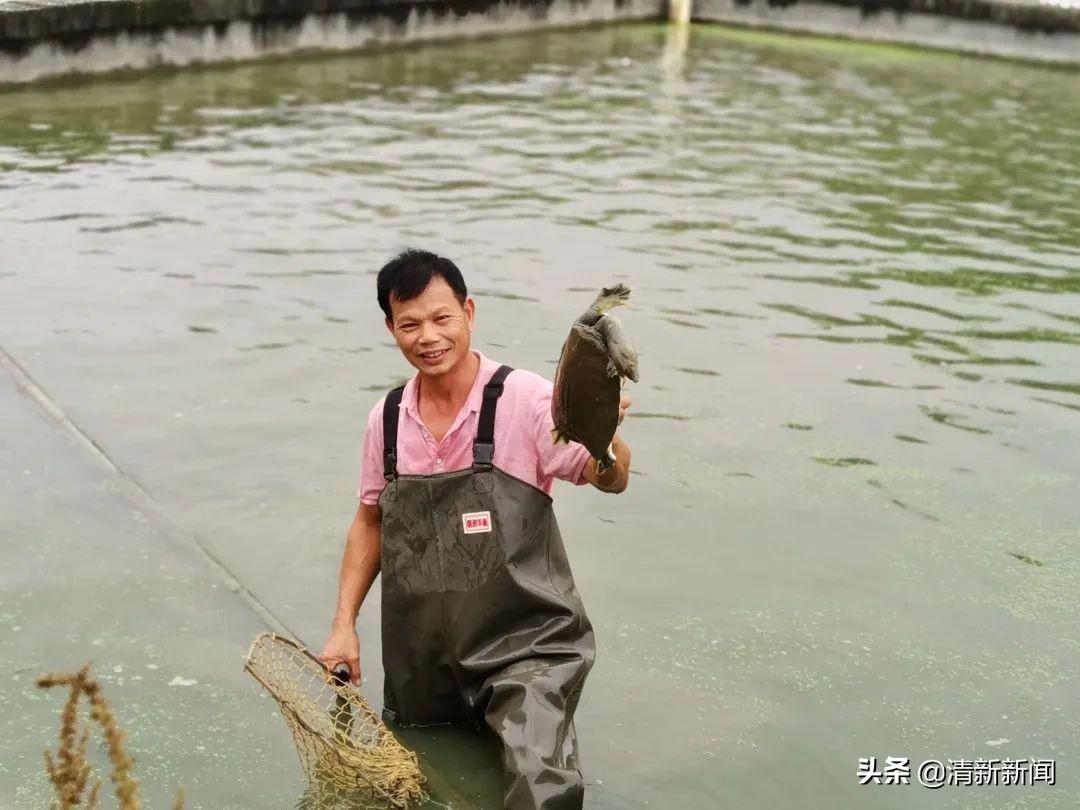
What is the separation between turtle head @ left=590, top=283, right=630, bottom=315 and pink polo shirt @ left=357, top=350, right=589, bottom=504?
0.49 metres

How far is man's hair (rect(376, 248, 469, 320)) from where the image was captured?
11.8 ft

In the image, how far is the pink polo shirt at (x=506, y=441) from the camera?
3.57m

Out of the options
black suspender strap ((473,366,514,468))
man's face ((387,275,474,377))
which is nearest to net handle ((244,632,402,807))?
black suspender strap ((473,366,514,468))

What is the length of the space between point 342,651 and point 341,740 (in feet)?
0.94

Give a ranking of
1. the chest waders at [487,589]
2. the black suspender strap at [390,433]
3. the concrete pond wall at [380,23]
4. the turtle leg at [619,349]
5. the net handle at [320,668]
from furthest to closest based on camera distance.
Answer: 1. the concrete pond wall at [380,23]
2. the black suspender strap at [390,433]
3. the chest waders at [487,589]
4. the net handle at [320,668]
5. the turtle leg at [619,349]

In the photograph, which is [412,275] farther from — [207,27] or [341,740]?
[207,27]

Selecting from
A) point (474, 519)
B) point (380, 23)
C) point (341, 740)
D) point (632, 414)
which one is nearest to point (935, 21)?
point (380, 23)

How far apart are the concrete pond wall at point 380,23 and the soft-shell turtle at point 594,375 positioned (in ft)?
36.6

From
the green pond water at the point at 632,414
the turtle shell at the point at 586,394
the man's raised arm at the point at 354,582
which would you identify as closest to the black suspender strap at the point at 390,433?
the man's raised arm at the point at 354,582

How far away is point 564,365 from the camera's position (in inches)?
125

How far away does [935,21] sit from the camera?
18.2 m

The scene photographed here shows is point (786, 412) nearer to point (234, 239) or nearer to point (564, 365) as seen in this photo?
point (564, 365)

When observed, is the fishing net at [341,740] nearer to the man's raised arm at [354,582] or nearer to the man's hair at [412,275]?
the man's raised arm at [354,582]

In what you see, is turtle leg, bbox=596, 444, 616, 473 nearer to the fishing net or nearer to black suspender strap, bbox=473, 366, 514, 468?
black suspender strap, bbox=473, 366, 514, 468
